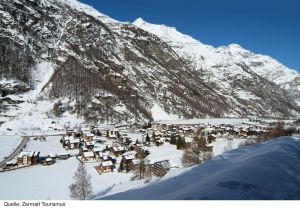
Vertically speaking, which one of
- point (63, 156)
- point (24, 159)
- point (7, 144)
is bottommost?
point (63, 156)

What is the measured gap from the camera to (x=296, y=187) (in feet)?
30.7

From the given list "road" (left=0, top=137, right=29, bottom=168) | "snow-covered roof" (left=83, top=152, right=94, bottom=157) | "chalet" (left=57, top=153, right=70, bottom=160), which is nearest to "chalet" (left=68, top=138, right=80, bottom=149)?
"chalet" (left=57, top=153, right=70, bottom=160)

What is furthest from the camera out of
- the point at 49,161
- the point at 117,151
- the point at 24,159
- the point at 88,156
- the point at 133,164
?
the point at 117,151

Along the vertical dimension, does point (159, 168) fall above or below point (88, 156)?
above

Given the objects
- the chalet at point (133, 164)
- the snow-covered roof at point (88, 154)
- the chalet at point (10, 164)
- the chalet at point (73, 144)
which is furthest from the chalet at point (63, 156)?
the chalet at point (133, 164)

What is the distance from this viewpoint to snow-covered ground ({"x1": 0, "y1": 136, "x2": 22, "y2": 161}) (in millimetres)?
67588

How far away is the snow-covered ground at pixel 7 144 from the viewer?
6759cm

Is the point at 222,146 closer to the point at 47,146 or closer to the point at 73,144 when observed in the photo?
the point at 73,144

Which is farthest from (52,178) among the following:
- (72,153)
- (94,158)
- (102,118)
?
(102,118)

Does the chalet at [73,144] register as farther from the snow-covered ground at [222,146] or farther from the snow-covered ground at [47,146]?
the snow-covered ground at [222,146]

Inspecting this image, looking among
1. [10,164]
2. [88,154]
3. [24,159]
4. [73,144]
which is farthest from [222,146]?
[10,164]

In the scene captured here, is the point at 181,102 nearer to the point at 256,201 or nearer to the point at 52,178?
the point at 52,178

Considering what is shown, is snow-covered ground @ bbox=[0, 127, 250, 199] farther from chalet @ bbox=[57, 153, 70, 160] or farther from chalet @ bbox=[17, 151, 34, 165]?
chalet @ bbox=[17, 151, 34, 165]

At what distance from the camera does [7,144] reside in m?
80.0
